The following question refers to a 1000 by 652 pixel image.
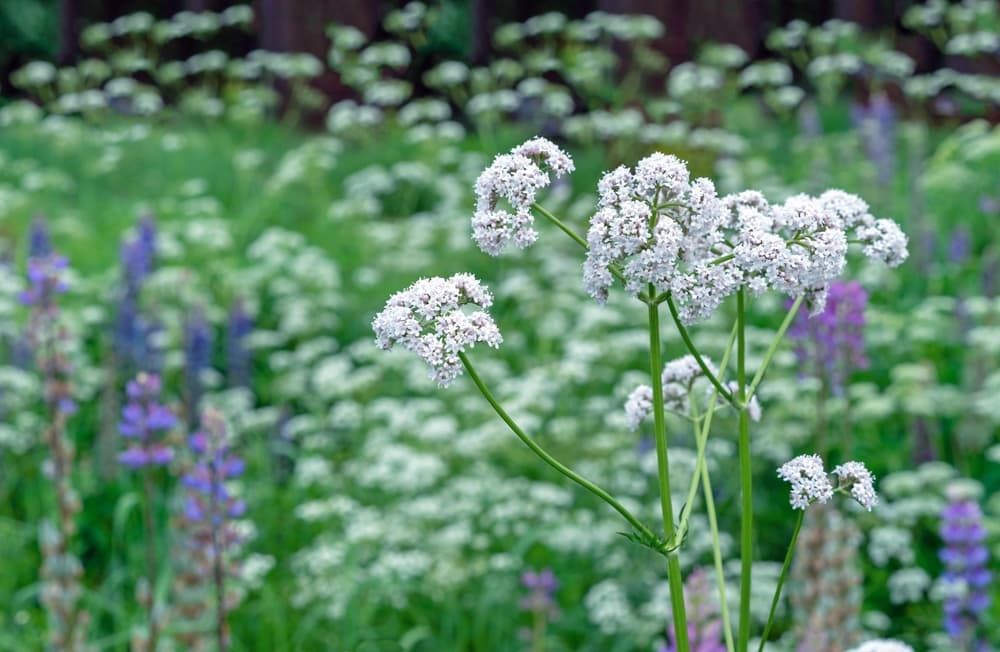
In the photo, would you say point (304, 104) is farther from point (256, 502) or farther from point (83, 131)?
point (256, 502)

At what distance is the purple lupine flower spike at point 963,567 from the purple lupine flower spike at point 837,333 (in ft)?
1.40

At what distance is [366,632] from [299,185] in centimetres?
502

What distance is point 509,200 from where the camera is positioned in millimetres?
1206

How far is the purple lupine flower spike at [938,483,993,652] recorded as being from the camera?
294 cm

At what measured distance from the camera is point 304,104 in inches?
393

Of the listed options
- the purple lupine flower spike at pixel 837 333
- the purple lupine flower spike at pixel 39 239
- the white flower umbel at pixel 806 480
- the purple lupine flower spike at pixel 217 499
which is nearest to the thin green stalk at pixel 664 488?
the white flower umbel at pixel 806 480

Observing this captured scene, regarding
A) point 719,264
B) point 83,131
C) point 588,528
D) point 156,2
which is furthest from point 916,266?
point 156,2

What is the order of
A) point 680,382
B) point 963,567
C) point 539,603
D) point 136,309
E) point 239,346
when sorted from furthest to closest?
point 239,346, point 136,309, point 539,603, point 963,567, point 680,382

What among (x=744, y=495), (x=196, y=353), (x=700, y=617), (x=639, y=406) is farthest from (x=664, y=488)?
(x=196, y=353)

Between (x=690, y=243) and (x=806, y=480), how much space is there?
27 cm

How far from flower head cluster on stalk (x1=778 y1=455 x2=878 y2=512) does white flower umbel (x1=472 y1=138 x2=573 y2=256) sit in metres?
0.35

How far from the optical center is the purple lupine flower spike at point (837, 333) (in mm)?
3156

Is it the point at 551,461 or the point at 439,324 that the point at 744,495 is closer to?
the point at 551,461

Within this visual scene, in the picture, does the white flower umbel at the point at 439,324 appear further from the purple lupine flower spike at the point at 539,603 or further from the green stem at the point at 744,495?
the purple lupine flower spike at the point at 539,603
